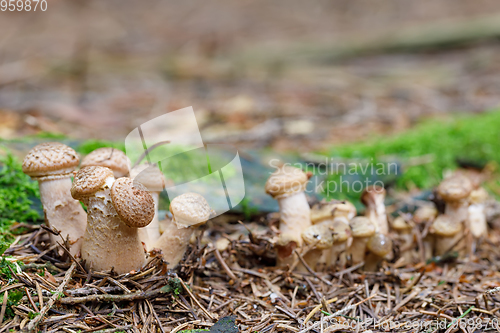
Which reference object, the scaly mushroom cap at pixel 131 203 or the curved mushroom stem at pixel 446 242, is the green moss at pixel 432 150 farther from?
the scaly mushroom cap at pixel 131 203

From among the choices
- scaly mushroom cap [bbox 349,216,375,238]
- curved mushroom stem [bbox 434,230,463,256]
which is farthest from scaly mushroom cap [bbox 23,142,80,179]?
curved mushroom stem [bbox 434,230,463,256]

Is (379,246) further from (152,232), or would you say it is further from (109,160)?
(109,160)

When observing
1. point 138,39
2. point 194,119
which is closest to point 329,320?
point 194,119

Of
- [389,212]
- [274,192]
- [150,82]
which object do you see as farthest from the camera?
[150,82]

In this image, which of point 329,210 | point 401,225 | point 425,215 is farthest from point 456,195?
point 329,210

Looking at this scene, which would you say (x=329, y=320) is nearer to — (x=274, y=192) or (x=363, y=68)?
(x=274, y=192)
